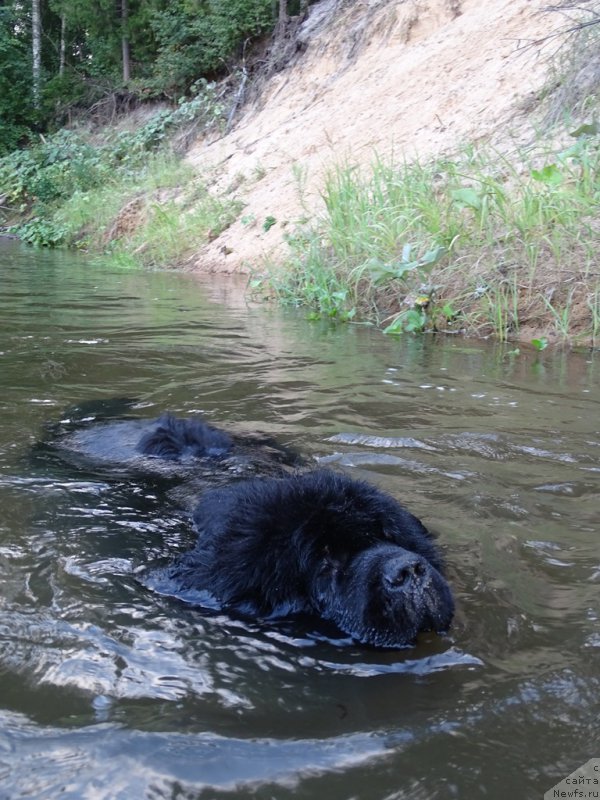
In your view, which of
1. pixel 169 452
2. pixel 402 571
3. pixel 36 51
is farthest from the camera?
pixel 36 51

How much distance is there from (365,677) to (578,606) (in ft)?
2.35

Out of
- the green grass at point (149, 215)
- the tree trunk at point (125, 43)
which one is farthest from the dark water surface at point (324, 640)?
the tree trunk at point (125, 43)

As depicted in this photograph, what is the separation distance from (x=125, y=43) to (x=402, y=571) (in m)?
30.0

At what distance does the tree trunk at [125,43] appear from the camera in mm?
27812

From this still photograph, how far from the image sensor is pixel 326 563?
241 cm

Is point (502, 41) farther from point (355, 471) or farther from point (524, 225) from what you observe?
point (355, 471)

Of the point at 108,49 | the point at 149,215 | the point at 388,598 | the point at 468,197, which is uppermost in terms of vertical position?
the point at 108,49

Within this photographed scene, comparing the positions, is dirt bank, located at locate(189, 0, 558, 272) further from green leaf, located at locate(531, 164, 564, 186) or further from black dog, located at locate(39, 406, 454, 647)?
black dog, located at locate(39, 406, 454, 647)

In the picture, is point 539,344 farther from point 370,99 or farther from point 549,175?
point 370,99

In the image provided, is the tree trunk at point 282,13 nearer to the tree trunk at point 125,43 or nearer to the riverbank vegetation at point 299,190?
the riverbank vegetation at point 299,190

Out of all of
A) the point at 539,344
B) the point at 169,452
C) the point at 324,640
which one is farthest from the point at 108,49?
the point at 324,640

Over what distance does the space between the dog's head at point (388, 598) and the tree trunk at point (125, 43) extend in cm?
2911

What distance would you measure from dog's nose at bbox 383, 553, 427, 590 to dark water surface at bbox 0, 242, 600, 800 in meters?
0.18

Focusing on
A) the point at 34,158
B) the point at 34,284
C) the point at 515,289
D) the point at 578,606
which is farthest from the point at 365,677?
the point at 34,158
